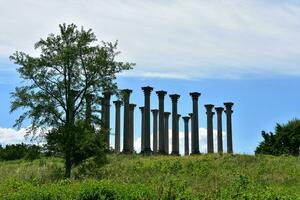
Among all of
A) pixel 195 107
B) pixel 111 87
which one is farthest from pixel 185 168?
pixel 195 107

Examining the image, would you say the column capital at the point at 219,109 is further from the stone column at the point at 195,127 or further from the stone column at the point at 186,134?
the stone column at the point at 186,134

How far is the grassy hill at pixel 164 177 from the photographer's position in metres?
13.6

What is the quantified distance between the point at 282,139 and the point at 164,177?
121 feet

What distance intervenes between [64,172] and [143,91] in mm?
19946

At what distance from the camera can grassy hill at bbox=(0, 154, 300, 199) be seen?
1359 centimetres

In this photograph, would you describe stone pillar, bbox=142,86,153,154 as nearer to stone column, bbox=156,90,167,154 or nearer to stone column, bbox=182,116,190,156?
stone column, bbox=156,90,167,154

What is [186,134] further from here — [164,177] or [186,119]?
[164,177]

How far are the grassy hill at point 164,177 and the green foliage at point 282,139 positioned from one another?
25.0m

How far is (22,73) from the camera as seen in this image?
31.2m

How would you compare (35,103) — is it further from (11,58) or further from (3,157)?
(3,157)

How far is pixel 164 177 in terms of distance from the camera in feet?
84.0

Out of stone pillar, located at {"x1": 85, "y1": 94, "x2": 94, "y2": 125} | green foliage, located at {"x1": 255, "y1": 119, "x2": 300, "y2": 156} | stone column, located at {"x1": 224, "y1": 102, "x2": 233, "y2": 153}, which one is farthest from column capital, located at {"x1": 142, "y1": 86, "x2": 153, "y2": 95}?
stone pillar, located at {"x1": 85, "y1": 94, "x2": 94, "y2": 125}

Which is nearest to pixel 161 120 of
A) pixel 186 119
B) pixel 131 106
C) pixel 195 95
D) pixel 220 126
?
pixel 195 95

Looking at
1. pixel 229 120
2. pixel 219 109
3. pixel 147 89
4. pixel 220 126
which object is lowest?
pixel 220 126
